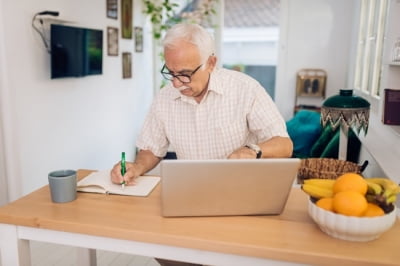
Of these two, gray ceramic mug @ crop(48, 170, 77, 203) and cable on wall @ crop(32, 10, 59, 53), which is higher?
cable on wall @ crop(32, 10, 59, 53)

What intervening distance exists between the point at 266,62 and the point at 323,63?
2.41 feet

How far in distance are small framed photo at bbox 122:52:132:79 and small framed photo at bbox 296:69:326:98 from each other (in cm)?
205

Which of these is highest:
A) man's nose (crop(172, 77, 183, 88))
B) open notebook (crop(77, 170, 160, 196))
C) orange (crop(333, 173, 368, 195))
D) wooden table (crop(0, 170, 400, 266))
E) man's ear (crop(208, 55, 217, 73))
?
man's ear (crop(208, 55, 217, 73))

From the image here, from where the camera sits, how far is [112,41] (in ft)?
12.7

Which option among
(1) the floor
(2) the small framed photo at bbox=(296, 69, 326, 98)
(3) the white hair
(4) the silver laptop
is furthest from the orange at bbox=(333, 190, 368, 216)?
(2) the small framed photo at bbox=(296, 69, 326, 98)

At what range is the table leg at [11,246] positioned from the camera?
1145 mm

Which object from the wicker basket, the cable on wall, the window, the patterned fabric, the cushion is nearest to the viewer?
the patterned fabric

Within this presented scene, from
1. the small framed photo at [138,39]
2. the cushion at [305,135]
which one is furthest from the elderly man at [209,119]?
the small framed photo at [138,39]

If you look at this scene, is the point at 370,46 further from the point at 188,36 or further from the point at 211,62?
the point at 188,36

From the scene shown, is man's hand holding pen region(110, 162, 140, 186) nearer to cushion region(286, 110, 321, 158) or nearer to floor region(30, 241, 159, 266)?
floor region(30, 241, 159, 266)

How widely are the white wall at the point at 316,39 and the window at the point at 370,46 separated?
2.00 ft

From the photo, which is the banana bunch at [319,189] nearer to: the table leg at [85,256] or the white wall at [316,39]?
the table leg at [85,256]

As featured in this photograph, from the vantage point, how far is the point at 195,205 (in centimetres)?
109

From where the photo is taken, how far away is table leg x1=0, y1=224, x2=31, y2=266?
114 cm
